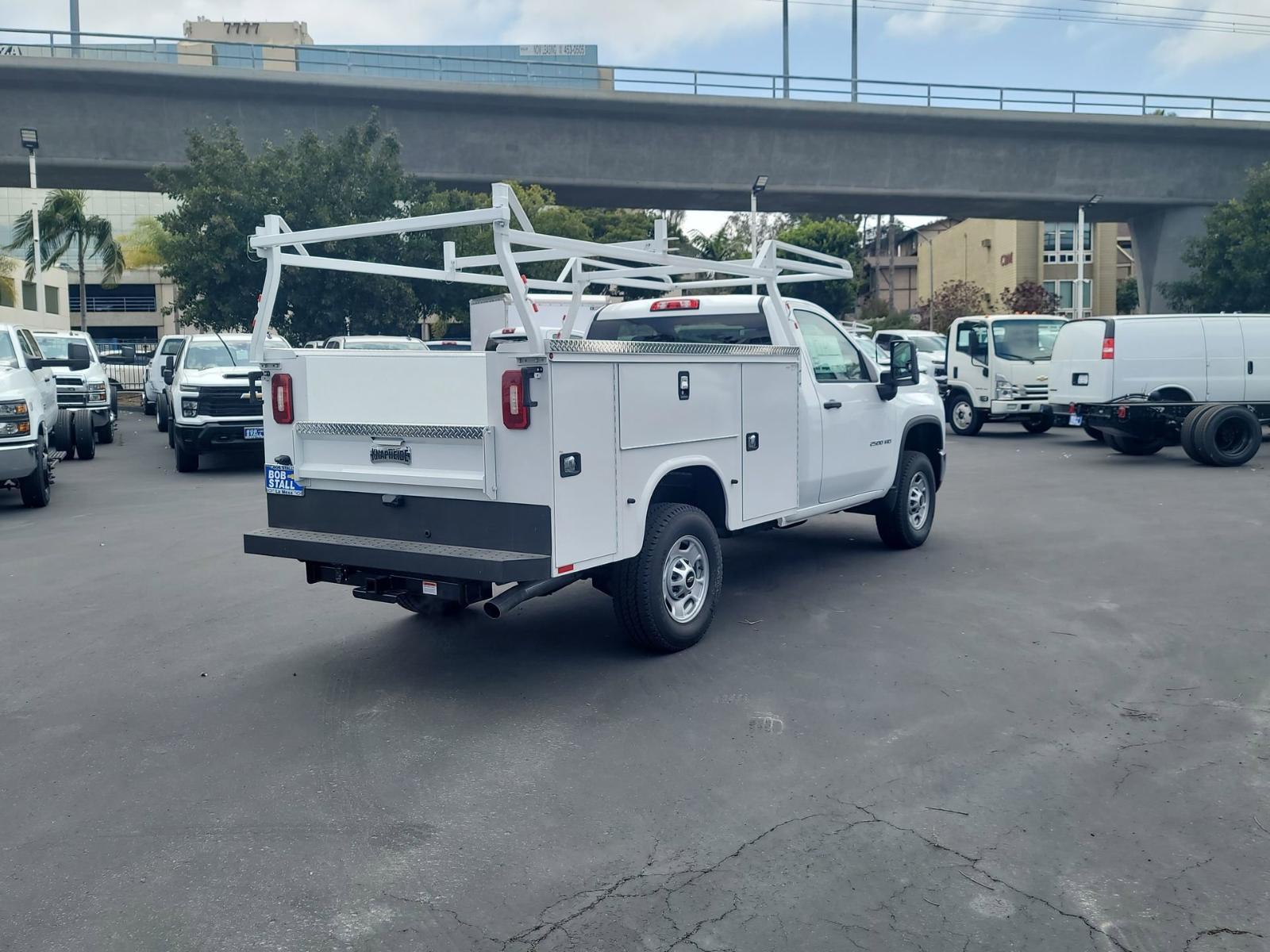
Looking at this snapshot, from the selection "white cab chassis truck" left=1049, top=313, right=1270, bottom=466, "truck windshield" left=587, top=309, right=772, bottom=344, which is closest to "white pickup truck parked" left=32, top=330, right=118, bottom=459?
"truck windshield" left=587, top=309, right=772, bottom=344

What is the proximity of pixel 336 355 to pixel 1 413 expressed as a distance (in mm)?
7681

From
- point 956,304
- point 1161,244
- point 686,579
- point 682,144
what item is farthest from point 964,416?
point 956,304

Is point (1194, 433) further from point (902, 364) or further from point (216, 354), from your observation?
point (216, 354)

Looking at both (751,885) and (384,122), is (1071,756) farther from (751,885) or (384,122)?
(384,122)

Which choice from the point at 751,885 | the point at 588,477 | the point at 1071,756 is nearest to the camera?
the point at 751,885

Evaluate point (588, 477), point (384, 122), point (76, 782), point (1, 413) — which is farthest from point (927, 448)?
point (384, 122)

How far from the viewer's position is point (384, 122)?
98.8ft

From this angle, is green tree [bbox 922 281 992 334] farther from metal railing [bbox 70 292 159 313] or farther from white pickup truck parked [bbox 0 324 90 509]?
metal railing [bbox 70 292 159 313]

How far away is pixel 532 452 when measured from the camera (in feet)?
18.1

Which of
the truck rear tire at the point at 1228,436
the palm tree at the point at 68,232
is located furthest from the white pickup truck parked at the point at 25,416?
the palm tree at the point at 68,232

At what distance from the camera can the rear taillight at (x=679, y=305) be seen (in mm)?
7992

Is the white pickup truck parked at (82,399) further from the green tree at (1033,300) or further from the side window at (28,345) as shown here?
the green tree at (1033,300)

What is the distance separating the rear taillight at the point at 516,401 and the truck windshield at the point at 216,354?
1279 centimetres

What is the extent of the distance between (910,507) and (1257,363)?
32.7ft
